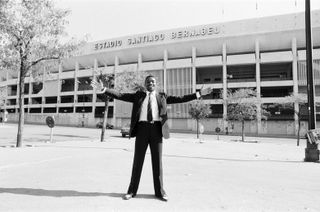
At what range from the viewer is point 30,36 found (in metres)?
12.9

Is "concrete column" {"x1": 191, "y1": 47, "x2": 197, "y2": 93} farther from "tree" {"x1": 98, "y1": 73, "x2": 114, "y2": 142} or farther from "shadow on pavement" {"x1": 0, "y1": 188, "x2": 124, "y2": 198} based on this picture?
"shadow on pavement" {"x1": 0, "y1": 188, "x2": 124, "y2": 198}

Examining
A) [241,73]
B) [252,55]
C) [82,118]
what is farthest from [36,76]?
[82,118]

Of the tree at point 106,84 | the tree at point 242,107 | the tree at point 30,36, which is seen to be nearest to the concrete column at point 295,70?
the tree at point 242,107

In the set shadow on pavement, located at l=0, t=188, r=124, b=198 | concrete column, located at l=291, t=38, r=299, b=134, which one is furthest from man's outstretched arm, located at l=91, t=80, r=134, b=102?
concrete column, located at l=291, t=38, r=299, b=134

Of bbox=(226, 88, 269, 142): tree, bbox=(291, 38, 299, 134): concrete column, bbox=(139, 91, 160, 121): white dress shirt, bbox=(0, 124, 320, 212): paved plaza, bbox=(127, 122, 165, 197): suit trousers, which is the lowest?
bbox=(0, 124, 320, 212): paved plaza

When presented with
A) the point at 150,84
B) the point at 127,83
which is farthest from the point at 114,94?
the point at 127,83

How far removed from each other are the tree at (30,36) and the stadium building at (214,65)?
25894 mm

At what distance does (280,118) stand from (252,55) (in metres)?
10.8

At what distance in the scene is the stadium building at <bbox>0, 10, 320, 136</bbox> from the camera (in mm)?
45000

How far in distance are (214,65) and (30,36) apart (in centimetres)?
3842

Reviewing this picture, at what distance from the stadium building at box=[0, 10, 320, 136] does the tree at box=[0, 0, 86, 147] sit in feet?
85.0

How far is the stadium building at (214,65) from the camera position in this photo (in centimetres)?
4500

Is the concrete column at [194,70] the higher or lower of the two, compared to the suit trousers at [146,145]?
higher

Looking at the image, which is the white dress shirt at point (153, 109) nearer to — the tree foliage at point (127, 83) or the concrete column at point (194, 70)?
the tree foliage at point (127, 83)
